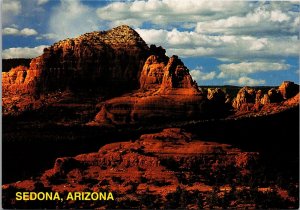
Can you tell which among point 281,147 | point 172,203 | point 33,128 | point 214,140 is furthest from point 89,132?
point 172,203

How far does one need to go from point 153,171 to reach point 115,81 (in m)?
27.4

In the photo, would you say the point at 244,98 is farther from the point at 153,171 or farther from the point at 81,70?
the point at 153,171

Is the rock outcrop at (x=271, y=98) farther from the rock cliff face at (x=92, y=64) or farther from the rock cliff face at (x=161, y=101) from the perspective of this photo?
the rock cliff face at (x=92, y=64)

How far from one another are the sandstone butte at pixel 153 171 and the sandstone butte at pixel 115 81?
16263 mm

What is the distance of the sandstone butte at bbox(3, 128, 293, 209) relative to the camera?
4216 cm

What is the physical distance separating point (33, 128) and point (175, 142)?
50.6ft

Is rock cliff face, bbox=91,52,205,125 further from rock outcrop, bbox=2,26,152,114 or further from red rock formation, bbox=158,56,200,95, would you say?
rock outcrop, bbox=2,26,152,114

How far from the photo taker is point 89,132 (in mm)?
57625

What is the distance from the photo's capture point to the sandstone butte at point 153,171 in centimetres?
4216

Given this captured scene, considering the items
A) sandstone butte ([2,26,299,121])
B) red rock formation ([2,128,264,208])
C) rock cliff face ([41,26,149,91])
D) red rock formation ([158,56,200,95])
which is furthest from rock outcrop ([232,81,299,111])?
red rock formation ([2,128,264,208])

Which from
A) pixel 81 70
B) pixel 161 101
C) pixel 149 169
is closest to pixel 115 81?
pixel 81 70

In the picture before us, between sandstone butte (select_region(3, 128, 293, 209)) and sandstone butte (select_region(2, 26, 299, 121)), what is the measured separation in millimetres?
16263

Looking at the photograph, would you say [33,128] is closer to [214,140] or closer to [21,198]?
[214,140]

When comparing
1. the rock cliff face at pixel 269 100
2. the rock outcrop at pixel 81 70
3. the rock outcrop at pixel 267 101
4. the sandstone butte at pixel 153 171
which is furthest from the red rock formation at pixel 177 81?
the sandstone butte at pixel 153 171
